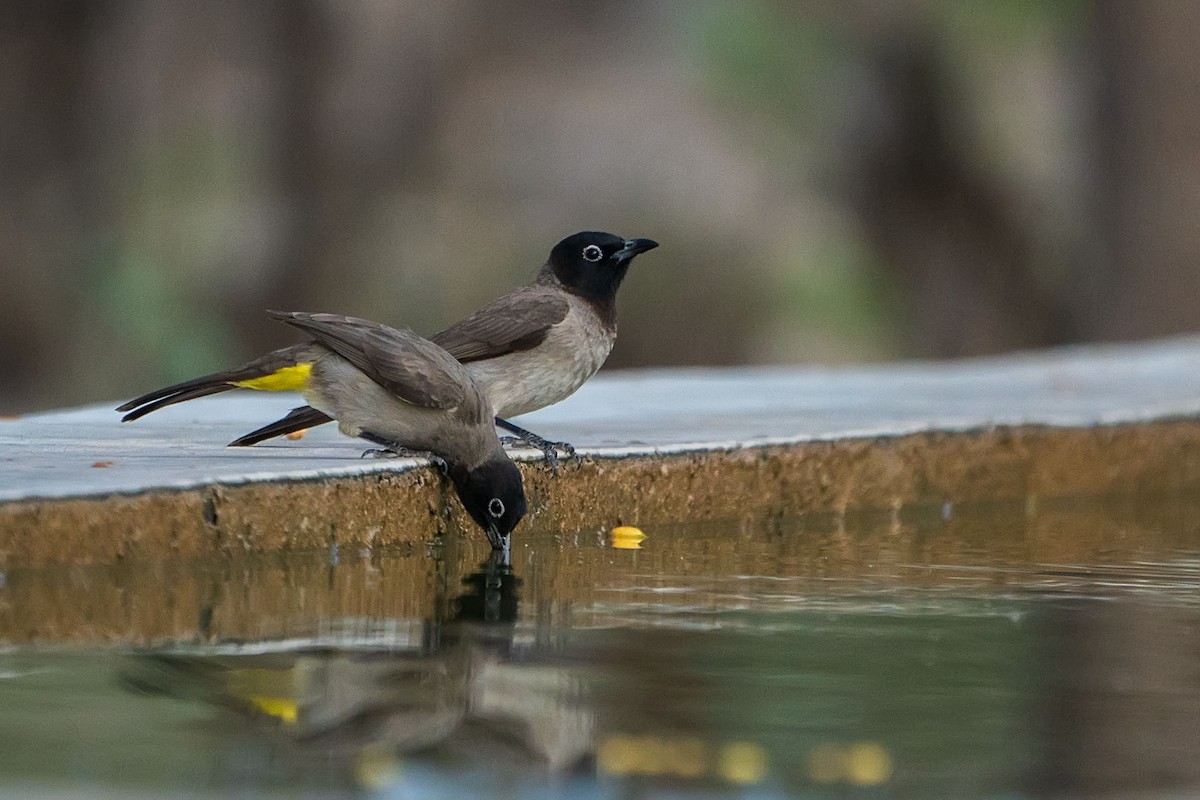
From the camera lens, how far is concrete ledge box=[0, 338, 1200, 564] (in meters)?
4.52

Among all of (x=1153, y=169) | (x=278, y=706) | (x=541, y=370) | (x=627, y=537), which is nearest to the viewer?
(x=278, y=706)

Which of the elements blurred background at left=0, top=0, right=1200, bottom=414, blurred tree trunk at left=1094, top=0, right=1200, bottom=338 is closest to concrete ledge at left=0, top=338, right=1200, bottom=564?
blurred tree trunk at left=1094, top=0, right=1200, bottom=338

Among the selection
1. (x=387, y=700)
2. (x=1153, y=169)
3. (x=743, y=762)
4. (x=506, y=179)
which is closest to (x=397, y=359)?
(x=387, y=700)

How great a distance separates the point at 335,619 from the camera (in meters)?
4.15

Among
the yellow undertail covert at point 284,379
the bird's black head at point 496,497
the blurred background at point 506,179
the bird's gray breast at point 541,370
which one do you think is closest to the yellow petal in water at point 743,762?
the bird's black head at point 496,497

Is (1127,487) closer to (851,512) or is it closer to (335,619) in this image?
(851,512)

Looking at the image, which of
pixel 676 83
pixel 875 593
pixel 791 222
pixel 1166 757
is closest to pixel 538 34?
A: pixel 676 83

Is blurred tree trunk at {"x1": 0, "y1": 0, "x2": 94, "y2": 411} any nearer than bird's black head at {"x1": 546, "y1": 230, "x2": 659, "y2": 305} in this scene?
No

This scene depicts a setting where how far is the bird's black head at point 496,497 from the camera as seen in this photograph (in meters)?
5.08

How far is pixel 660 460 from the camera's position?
571 cm

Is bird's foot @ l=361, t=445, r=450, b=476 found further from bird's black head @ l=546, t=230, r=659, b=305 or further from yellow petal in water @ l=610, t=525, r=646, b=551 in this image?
bird's black head @ l=546, t=230, r=659, b=305

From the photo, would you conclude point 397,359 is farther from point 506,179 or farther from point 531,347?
point 506,179

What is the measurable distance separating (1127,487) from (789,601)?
2998mm

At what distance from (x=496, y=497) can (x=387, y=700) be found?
1.73m
